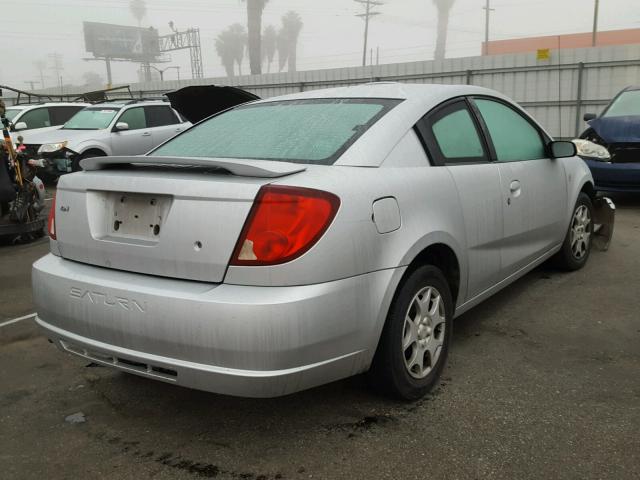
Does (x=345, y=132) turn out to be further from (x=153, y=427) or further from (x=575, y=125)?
(x=575, y=125)

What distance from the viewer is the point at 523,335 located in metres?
3.55

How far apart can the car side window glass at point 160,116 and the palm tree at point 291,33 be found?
12817 centimetres

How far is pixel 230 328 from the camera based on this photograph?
2088 millimetres

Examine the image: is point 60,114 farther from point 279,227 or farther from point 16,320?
point 279,227

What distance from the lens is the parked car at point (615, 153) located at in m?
7.30

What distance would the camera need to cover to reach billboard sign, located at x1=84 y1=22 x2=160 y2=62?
4031 inches

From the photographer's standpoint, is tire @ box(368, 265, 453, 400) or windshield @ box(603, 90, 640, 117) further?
windshield @ box(603, 90, 640, 117)

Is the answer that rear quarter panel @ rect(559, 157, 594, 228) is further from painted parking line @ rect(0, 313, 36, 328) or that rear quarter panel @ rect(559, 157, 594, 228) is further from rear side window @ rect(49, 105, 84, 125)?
rear side window @ rect(49, 105, 84, 125)

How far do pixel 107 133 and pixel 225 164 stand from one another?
996 centimetres

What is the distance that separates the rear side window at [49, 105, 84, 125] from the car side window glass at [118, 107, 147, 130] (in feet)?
8.07

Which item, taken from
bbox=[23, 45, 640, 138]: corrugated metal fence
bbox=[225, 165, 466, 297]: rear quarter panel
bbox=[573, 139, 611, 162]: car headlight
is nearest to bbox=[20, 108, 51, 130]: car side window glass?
bbox=[23, 45, 640, 138]: corrugated metal fence

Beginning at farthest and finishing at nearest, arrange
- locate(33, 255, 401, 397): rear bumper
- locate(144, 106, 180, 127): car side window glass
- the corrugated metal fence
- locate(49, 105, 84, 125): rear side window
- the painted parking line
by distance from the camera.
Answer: locate(49, 105, 84, 125): rear side window < the corrugated metal fence < locate(144, 106, 180, 127): car side window glass < the painted parking line < locate(33, 255, 401, 397): rear bumper

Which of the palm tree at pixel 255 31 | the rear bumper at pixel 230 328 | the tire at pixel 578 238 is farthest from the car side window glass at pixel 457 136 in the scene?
the palm tree at pixel 255 31

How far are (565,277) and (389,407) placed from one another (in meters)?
2.65
